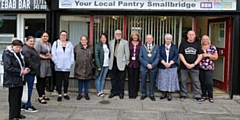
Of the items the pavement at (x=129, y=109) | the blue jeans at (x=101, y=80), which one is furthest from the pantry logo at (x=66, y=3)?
the pavement at (x=129, y=109)

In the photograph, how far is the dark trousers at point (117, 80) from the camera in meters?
7.62

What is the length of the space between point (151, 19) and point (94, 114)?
3407 millimetres

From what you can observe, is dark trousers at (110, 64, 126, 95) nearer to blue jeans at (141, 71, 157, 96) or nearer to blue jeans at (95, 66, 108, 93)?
blue jeans at (95, 66, 108, 93)

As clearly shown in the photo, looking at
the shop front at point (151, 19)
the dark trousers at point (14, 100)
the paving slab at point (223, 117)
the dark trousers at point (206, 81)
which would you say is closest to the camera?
the dark trousers at point (14, 100)

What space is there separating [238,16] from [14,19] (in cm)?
641

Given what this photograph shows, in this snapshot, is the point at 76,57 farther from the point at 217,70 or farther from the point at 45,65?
the point at 217,70

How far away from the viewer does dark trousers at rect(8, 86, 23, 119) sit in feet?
17.7

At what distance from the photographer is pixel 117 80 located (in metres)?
7.75

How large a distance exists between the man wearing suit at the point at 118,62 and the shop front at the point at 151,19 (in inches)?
27.5

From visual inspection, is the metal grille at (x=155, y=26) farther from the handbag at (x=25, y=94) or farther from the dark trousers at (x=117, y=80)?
the handbag at (x=25, y=94)

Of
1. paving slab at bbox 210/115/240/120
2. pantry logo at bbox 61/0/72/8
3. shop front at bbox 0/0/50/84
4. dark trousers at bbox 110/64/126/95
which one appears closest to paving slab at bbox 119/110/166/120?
paving slab at bbox 210/115/240/120

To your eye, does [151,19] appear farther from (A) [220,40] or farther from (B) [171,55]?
(A) [220,40]

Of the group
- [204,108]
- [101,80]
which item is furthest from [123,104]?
[204,108]

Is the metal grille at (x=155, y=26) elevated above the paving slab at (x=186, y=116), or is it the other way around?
the metal grille at (x=155, y=26)
